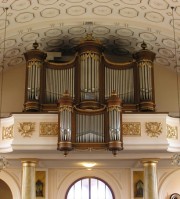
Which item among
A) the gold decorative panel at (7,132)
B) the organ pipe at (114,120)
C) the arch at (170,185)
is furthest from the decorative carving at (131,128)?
the arch at (170,185)

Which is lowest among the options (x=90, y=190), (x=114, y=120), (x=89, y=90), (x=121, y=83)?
(x=90, y=190)

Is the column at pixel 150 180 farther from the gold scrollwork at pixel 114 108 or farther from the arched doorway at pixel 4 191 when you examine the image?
the arched doorway at pixel 4 191

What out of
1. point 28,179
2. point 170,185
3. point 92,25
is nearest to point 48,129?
point 28,179

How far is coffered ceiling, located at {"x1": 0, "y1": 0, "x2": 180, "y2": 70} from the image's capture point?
41.0ft

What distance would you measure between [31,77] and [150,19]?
4153 mm

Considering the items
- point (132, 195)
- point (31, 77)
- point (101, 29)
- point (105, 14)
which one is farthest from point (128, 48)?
point (132, 195)

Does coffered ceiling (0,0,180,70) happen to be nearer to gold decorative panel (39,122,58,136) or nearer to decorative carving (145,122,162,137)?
decorative carving (145,122,162,137)

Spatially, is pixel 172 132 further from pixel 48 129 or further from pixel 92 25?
pixel 92 25

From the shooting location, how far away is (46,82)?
14484mm

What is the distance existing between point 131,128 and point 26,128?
3.09m

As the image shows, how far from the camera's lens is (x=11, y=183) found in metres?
15.9

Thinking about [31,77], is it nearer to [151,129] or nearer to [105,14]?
[105,14]

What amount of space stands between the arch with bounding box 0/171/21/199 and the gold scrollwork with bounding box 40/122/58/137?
11.5 feet

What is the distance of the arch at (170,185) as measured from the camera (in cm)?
1589
